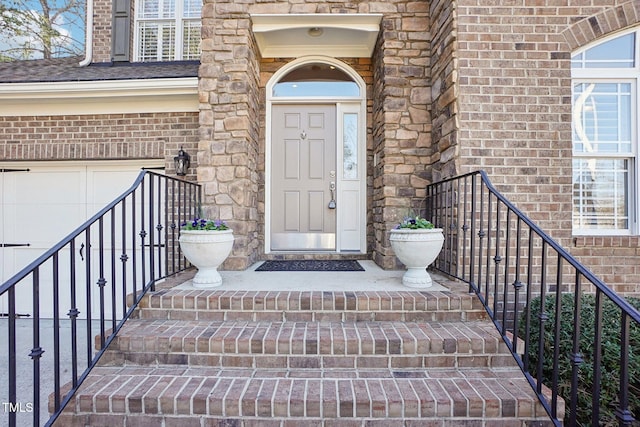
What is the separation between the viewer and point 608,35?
305 cm

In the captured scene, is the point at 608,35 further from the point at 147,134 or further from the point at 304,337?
the point at 147,134

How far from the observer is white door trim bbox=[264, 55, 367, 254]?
4109mm

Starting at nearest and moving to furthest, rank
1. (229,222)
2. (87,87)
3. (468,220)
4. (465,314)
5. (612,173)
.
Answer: (465,314), (468,220), (612,173), (229,222), (87,87)

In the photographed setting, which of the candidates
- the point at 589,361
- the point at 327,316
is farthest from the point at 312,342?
the point at 589,361

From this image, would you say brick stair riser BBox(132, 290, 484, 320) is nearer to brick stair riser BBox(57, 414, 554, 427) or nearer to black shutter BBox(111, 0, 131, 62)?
brick stair riser BBox(57, 414, 554, 427)

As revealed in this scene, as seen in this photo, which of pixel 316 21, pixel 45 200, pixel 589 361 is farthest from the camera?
pixel 45 200

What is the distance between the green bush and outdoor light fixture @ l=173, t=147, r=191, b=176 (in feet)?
11.5

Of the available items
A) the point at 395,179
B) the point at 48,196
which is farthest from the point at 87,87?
the point at 395,179

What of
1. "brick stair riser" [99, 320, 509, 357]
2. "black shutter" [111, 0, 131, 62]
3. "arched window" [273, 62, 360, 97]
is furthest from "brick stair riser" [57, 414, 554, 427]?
"black shutter" [111, 0, 131, 62]

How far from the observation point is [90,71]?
426 centimetres

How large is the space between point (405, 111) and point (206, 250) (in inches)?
94.6

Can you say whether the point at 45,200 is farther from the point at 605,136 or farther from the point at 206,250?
the point at 605,136

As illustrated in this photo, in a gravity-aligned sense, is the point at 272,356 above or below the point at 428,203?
below

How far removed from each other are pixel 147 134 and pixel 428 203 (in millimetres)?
3237
